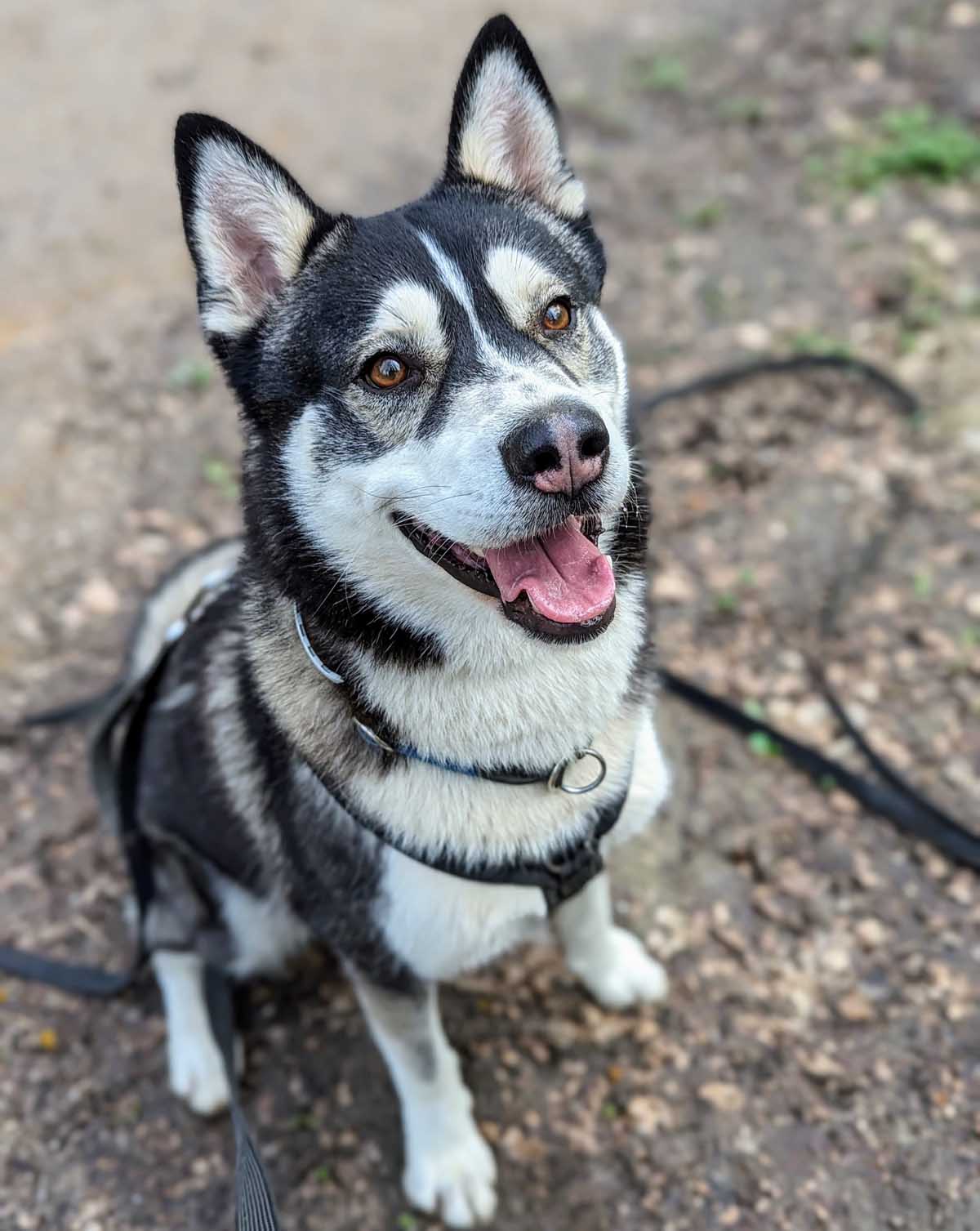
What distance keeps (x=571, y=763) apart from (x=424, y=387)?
92 centimetres

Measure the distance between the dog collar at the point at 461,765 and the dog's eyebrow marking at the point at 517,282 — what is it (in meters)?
0.82

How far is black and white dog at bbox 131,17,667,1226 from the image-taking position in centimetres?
216

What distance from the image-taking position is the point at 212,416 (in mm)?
5137

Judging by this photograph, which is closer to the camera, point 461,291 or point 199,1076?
point 461,291

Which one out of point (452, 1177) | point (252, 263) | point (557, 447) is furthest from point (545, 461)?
point (452, 1177)

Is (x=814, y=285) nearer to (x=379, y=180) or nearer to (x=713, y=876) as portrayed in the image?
(x=379, y=180)

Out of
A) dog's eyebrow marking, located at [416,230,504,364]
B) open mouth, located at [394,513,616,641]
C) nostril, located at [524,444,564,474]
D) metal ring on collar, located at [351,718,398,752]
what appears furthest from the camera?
metal ring on collar, located at [351,718,398,752]

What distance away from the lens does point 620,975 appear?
3.20 metres

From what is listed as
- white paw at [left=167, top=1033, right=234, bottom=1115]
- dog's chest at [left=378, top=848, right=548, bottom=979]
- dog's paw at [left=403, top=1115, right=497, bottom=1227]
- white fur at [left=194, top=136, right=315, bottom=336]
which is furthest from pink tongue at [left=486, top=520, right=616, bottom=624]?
white paw at [left=167, top=1033, right=234, bottom=1115]

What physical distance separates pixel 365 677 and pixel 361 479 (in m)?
0.45

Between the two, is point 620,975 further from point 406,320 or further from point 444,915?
point 406,320

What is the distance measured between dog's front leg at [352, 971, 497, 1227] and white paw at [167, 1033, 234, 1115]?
1.89 feet

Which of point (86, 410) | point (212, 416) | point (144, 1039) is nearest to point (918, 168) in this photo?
point (212, 416)

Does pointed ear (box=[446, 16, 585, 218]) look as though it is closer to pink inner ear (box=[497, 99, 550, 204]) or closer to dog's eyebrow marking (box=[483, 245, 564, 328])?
pink inner ear (box=[497, 99, 550, 204])
